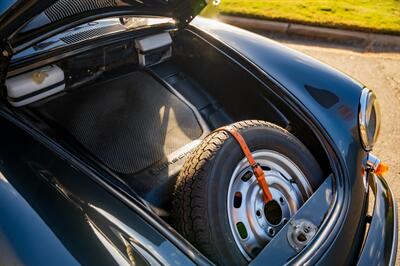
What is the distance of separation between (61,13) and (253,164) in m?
1.04

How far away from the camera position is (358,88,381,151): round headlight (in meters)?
1.86

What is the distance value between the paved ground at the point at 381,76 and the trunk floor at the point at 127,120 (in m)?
1.76

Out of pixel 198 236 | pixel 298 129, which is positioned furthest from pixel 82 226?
pixel 298 129

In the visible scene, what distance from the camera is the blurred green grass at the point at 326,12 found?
507 cm

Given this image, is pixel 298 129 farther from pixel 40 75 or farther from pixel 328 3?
pixel 328 3

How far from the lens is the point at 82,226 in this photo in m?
1.14

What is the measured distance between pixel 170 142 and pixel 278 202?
1.89 ft

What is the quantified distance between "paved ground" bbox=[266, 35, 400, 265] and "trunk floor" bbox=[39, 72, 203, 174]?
176 cm

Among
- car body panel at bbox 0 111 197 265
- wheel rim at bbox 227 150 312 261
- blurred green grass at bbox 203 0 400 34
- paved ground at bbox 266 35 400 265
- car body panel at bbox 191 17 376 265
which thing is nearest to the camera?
car body panel at bbox 0 111 197 265

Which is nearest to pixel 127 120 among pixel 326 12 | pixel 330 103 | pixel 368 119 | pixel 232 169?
pixel 232 169

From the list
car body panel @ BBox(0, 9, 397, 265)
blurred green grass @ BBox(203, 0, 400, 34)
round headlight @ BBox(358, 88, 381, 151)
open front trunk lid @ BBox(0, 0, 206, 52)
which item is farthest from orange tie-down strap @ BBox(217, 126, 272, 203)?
blurred green grass @ BBox(203, 0, 400, 34)

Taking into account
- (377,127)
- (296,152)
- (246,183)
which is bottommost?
(246,183)

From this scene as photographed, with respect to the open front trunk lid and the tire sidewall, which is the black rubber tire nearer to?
the tire sidewall

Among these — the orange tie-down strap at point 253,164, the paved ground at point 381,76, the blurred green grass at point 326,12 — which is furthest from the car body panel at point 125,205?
the blurred green grass at point 326,12
